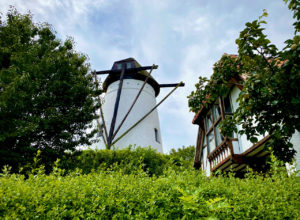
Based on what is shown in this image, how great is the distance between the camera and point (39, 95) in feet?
31.0

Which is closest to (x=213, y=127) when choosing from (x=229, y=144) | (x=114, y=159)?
(x=229, y=144)

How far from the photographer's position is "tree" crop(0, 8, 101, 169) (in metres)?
8.23

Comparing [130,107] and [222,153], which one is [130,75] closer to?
[130,107]

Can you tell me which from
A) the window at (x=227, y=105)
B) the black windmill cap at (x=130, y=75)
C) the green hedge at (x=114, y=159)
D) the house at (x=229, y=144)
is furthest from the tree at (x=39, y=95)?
the black windmill cap at (x=130, y=75)

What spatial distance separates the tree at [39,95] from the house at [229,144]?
5.82 meters

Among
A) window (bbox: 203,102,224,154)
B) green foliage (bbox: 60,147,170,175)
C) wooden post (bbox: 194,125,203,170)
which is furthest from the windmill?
window (bbox: 203,102,224,154)

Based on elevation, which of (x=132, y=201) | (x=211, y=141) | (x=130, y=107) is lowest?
(x=132, y=201)

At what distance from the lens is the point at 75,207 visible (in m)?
3.32

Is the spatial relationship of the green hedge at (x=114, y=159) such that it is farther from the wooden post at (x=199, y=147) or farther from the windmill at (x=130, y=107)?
the windmill at (x=130, y=107)

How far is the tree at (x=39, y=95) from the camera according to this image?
8.23m

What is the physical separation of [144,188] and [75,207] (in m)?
1.07

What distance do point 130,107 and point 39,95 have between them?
10.4m

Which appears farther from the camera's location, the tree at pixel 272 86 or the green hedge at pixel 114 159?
the green hedge at pixel 114 159

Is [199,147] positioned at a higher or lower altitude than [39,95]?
lower
